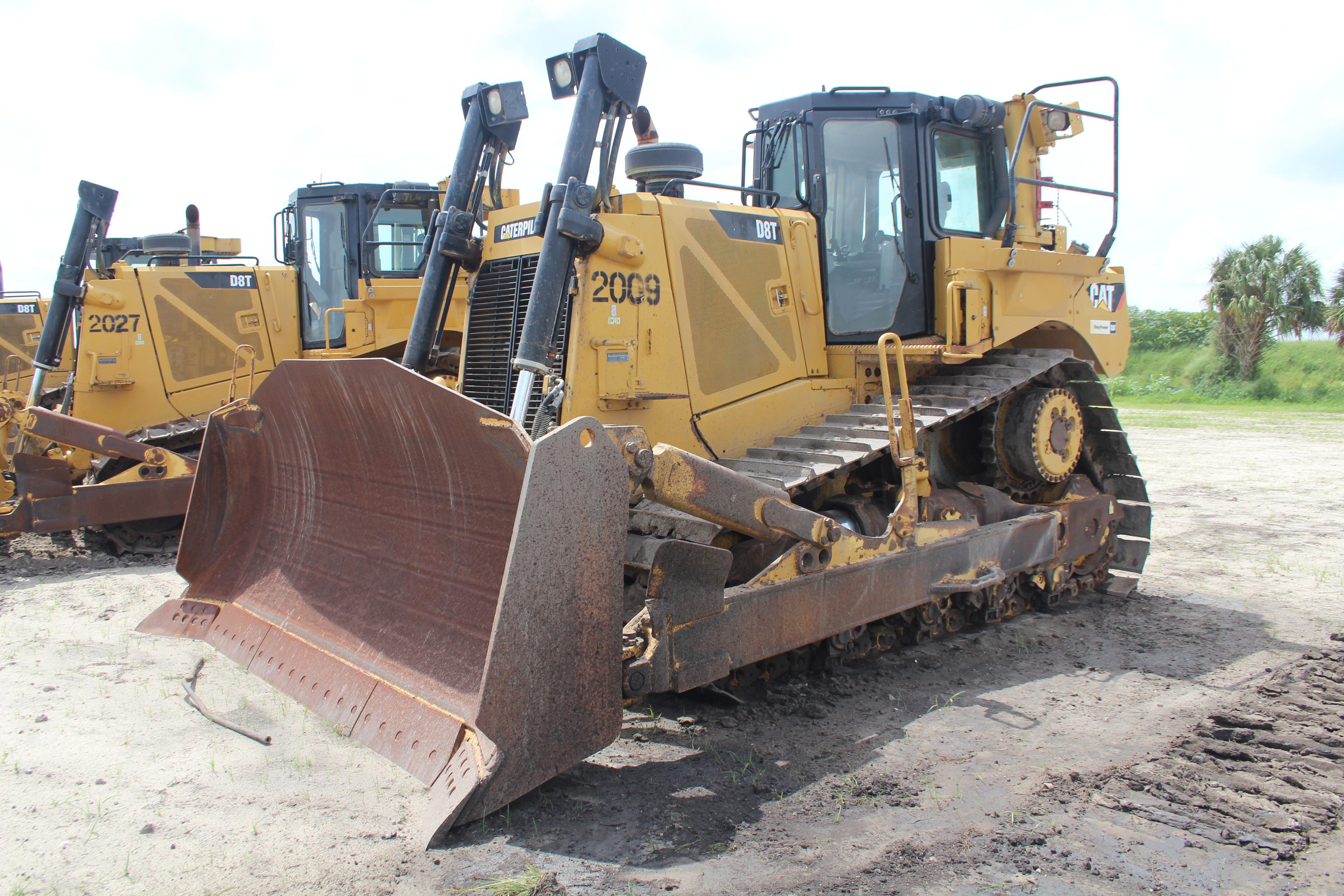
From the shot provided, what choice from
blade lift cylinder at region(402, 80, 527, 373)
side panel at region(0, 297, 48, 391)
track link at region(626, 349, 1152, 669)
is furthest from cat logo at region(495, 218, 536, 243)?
side panel at region(0, 297, 48, 391)

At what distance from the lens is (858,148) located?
217 inches

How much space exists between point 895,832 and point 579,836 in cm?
107

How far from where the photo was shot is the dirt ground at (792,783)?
2947mm

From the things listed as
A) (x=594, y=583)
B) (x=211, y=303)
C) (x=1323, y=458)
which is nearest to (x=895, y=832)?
(x=594, y=583)

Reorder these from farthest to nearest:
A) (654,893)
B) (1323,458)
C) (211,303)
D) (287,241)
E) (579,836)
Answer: (1323,458), (287,241), (211,303), (579,836), (654,893)

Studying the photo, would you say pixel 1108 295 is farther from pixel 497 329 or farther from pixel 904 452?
pixel 497 329

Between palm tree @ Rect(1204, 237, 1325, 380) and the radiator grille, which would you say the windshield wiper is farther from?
palm tree @ Rect(1204, 237, 1325, 380)

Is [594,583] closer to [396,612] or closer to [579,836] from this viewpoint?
[579,836]

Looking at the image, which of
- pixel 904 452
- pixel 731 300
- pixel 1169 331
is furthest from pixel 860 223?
pixel 1169 331

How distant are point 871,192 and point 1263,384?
29683 mm

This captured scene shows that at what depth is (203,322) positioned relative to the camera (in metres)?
9.91

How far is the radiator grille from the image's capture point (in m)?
4.87

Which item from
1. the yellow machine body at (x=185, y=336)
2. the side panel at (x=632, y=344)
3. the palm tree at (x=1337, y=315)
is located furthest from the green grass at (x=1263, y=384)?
the side panel at (x=632, y=344)

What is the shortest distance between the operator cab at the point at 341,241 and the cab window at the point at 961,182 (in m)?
6.09
